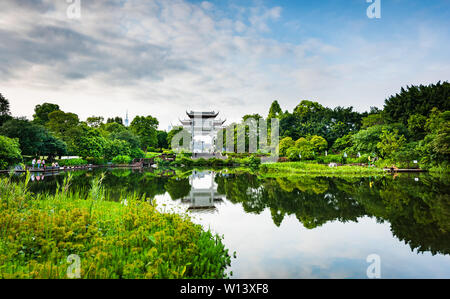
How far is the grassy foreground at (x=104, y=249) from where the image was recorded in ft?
8.36

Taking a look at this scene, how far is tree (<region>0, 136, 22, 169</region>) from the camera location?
48.8 ft

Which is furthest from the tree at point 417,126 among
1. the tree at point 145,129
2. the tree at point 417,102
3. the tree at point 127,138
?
the tree at point 145,129

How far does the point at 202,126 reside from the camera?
3741 cm

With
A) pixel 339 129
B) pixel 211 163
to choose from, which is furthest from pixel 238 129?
pixel 339 129

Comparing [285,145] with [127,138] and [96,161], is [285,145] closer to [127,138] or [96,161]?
[96,161]

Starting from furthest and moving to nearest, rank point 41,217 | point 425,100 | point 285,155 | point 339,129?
point 339,129 < point 285,155 < point 425,100 < point 41,217

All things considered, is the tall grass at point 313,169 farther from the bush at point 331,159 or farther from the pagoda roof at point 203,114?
the pagoda roof at point 203,114

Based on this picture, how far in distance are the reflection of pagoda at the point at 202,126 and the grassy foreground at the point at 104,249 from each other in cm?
3256

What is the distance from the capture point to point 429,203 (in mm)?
6816

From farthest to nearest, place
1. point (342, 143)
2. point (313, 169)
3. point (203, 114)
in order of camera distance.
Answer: point (203, 114) < point (342, 143) < point (313, 169)

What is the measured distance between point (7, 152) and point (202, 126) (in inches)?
972

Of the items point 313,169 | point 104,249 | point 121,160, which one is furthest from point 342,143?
point 104,249

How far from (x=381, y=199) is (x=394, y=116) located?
2084cm
